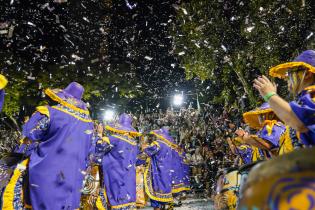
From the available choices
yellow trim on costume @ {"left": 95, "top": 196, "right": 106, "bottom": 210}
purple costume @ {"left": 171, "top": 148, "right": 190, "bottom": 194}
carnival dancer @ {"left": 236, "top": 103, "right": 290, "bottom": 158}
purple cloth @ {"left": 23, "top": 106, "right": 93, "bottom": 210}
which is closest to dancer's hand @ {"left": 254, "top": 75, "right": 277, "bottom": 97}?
carnival dancer @ {"left": 236, "top": 103, "right": 290, "bottom": 158}

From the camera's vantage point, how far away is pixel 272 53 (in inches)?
621

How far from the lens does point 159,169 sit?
34.0ft

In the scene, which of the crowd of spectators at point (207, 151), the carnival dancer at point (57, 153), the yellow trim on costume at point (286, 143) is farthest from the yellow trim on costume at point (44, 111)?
the crowd of spectators at point (207, 151)

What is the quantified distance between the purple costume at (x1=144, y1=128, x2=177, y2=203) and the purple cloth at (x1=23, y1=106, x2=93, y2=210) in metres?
5.14

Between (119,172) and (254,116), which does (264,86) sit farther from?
(119,172)

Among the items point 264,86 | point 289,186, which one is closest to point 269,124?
point 264,86

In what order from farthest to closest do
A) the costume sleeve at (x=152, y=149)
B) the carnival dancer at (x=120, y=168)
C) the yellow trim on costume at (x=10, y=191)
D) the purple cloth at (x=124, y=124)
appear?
the costume sleeve at (x=152, y=149) < the purple cloth at (x=124, y=124) < the carnival dancer at (x=120, y=168) < the yellow trim on costume at (x=10, y=191)

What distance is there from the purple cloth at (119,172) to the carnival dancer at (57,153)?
291 centimetres

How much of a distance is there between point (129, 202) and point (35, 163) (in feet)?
13.1

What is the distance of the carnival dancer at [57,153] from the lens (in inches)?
175

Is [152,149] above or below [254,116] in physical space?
above

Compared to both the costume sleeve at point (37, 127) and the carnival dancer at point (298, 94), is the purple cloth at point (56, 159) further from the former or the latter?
the carnival dancer at point (298, 94)

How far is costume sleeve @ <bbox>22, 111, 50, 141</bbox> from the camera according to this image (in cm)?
444

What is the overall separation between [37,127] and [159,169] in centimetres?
636
